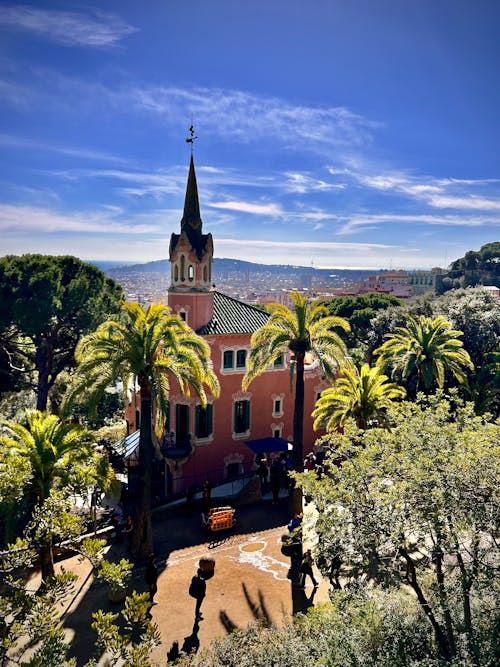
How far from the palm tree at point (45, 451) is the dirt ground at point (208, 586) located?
203 centimetres

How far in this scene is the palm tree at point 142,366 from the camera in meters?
16.6

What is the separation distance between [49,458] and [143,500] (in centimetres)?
434

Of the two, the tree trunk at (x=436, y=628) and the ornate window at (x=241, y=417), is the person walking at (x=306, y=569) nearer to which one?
the tree trunk at (x=436, y=628)

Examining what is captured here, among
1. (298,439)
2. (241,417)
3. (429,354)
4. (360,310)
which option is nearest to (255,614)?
(298,439)

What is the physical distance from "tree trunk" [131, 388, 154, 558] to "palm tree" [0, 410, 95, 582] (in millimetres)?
2283

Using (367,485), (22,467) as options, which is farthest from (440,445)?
(22,467)

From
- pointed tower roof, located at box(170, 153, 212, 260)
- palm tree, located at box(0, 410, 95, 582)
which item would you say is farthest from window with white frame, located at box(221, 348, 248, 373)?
palm tree, located at box(0, 410, 95, 582)

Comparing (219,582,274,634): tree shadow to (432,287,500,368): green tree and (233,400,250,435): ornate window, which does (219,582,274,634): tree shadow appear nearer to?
(233,400,250,435): ornate window

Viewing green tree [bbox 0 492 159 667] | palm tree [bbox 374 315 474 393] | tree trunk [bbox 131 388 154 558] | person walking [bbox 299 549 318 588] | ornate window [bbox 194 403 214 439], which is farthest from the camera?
ornate window [bbox 194 403 214 439]

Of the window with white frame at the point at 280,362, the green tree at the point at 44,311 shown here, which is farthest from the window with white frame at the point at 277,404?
the green tree at the point at 44,311

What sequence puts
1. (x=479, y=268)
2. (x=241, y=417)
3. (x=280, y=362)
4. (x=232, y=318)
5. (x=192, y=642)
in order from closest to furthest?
(x=192, y=642) → (x=241, y=417) → (x=232, y=318) → (x=280, y=362) → (x=479, y=268)

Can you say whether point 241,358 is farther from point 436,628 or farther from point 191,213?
point 436,628

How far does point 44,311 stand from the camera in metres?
32.2

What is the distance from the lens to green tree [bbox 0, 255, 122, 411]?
32.2m
